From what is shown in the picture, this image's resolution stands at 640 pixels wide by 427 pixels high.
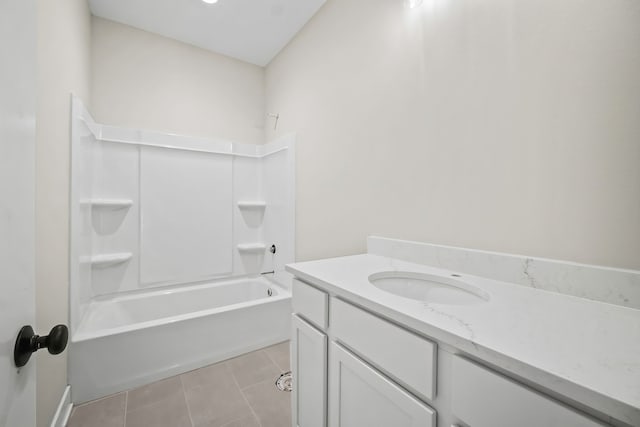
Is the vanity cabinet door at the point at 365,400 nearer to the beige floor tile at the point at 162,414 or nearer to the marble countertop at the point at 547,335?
the marble countertop at the point at 547,335

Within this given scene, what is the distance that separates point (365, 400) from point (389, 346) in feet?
0.77

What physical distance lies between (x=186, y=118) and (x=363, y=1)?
6.32ft

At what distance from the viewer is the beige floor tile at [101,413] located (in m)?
1.42

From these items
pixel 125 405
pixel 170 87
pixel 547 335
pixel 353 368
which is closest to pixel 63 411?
pixel 125 405

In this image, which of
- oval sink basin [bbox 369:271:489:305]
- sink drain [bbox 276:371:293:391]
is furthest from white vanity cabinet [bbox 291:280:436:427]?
sink drain [bbox 276:371:293:391]

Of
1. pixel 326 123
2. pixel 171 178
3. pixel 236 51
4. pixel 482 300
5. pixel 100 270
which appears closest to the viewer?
pixel 482 300

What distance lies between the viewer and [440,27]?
1289 mm

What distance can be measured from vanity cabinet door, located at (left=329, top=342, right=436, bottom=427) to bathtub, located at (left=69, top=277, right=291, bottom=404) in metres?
1.30

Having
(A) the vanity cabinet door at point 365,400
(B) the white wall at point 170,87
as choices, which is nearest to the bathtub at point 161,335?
(A) the vanity cabinet door at point 365,400

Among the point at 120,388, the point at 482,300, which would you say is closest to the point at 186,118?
the point at 120,388

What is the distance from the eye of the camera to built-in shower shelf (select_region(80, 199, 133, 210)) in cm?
215

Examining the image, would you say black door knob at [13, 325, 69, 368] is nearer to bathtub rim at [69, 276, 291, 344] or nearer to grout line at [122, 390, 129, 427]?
grout line at [122, 390, 129, 427]

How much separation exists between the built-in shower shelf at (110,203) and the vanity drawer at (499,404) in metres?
2.62

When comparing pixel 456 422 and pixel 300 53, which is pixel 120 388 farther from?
pixel 300 53
